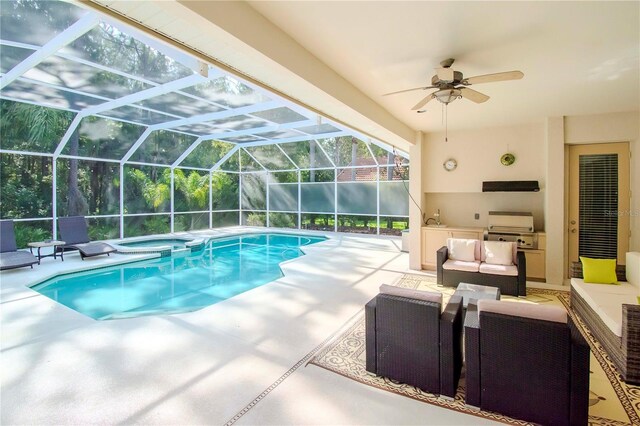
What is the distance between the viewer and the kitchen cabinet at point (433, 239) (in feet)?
22.3

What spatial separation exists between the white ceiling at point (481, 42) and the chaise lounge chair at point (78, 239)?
7.67m

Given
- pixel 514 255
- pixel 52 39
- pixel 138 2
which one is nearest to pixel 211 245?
pixel 52 39

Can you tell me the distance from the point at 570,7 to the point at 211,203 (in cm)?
1310

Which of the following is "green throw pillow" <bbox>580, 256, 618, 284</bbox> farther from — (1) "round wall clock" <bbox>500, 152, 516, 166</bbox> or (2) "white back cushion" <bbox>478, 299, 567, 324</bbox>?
(2) "white back cushion" <bbox>478, 299, 567, 324</bbox>

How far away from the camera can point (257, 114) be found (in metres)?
7.49

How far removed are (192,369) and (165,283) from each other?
4179mm

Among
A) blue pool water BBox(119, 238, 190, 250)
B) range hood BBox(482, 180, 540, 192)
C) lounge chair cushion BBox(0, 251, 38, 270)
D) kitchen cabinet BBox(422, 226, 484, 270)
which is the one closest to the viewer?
range hood BBox(482, 180, 540, 192)

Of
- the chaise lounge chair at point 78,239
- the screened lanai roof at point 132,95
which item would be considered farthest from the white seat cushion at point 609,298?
the chaise lounge chair at point 78,239

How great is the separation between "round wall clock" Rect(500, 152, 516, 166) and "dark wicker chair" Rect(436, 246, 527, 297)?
2.19m

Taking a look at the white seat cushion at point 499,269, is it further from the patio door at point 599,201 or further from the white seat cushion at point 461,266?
the patio door at point 599,201

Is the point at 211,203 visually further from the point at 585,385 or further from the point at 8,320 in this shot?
the point at 585,385

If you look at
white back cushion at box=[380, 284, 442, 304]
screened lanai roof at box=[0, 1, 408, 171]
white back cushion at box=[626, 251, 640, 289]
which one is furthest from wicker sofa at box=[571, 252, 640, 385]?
screened lanai roof at box=[0, 1, 408, 171]

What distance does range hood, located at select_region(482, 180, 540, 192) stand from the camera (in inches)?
247

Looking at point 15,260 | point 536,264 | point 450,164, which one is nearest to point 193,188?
point 15,260
